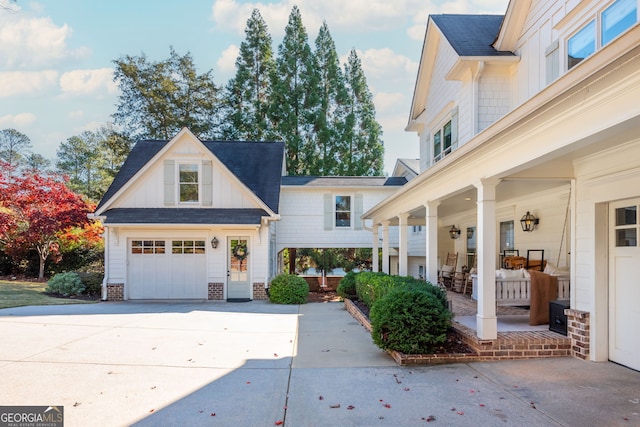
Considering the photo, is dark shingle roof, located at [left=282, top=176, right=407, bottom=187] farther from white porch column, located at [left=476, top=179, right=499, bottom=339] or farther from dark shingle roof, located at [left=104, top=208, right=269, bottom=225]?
white porch column, located at [left=476, top=179, right=499, bottom=339]

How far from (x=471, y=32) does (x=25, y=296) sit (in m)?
14.7

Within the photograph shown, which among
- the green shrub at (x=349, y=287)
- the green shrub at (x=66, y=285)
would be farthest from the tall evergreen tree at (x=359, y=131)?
the green shrub at (x=66, y=285)

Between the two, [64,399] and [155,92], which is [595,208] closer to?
[64,399]

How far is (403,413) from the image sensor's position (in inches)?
157

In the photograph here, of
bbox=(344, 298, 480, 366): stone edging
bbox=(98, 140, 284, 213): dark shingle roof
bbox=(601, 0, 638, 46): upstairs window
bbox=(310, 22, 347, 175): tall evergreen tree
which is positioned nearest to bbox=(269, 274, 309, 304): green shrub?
bbox=(98, 140, 284, 213): dark shingle roof

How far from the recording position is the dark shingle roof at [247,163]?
49.1 ft

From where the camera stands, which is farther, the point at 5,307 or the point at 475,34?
the point at 5,307

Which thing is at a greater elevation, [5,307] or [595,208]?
[595,208]

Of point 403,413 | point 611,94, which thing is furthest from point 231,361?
point 611,94

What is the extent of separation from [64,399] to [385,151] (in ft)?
80.5

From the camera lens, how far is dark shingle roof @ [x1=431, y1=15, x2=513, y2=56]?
8.97 meters

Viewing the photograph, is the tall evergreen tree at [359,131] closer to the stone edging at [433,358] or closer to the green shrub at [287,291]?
the green shrub at [287,291]

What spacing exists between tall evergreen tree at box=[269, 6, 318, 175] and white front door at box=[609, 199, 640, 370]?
20.1 m

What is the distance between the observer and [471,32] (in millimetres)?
9727
